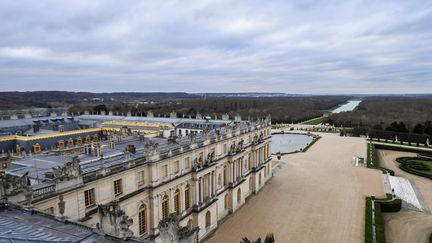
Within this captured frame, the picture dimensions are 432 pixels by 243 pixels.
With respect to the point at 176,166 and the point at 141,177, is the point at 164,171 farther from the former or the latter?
the point at 141,177

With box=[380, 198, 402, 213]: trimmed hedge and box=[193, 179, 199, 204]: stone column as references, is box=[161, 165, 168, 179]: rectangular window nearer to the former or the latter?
box=[193, 179, 199, 204]: stone column

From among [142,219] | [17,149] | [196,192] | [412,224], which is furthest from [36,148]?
[412,224]

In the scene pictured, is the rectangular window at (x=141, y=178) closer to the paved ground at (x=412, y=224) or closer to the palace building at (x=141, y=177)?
the palace building at (x=141, y=177)

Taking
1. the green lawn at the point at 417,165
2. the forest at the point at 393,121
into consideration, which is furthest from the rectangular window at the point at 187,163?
the forest at the point at 393,121

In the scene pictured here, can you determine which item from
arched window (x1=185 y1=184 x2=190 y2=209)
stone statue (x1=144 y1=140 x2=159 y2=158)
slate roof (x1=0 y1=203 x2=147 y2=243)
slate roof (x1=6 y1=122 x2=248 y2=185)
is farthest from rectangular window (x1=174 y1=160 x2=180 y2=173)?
slate roof (x1=0 y1=203 x2=147 y2=243)

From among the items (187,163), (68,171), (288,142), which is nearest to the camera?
(68,171)
